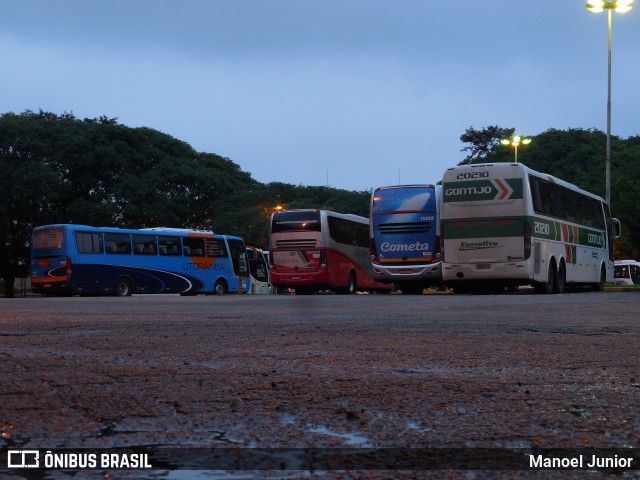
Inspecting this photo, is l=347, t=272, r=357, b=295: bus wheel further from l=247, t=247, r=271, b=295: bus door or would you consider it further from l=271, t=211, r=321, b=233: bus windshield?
l=247, t=247, r=271, b=295: bus door

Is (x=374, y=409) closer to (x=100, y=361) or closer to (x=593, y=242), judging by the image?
(x=100, y=361)

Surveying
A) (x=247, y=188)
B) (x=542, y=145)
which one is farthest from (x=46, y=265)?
(x=542, y=145)

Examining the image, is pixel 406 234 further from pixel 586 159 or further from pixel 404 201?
pixel 586 159

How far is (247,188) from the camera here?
54.2 m

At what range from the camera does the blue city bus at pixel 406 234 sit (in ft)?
91.5

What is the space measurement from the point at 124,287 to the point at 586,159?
33302 mm

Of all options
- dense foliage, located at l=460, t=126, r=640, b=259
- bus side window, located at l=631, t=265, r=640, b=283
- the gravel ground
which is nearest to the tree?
dense foliage, located at l=460, t=126, r=640, b=259

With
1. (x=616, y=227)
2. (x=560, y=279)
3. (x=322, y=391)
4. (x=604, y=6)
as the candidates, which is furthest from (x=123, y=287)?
(x=322, y=391)

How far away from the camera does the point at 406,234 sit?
28.1m

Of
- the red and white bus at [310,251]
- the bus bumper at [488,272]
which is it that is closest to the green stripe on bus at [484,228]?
the bus bumper at [488,272]

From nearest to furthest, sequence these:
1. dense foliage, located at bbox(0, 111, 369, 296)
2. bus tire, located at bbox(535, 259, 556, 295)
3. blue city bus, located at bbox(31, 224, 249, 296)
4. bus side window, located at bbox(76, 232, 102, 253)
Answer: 1. bus tire, located at bbox(535, 259, 556, 295)
2. blue city bus, located at bbox(31, 224, 249, 296)
3. bus side window, located at bbox(76, 232, 102, 253)
4. dense foliage, located at bbox(0, 111, 369, 296)

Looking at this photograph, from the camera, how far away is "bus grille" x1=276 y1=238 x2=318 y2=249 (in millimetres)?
33688

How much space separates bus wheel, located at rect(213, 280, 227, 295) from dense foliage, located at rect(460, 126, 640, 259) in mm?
18314

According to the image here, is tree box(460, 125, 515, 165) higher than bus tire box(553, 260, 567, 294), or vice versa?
tree box(460, 125, 515, 165)
